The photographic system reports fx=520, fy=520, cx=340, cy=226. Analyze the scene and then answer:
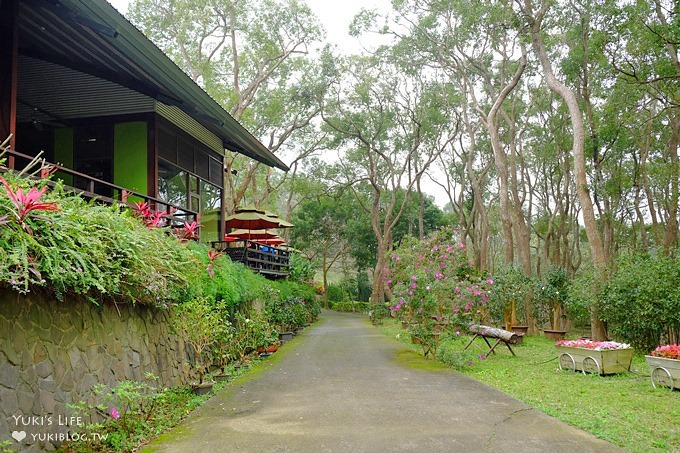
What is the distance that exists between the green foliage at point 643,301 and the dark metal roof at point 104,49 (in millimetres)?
9292

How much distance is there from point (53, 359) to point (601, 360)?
7.97 metres

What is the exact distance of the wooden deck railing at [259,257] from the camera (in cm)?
1343

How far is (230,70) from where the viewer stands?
23188mm

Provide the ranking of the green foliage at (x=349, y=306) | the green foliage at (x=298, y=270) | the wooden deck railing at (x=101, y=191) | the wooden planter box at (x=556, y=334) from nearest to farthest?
the wooden deck railing at (x=101, y=191), the wooden planter box at (x=556, y=334), the green foliage at (x=298, y=270), the green foliage at (x=349, y=306)

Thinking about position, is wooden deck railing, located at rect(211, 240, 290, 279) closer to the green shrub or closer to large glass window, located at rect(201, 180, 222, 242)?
large glass window, located at rect(201, 180, 222, 242)

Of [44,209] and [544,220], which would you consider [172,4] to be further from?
[544,220]

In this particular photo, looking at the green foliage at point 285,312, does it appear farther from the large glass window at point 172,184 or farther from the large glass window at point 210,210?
the large glass window at point 172,184

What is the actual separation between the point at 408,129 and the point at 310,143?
5.65 m

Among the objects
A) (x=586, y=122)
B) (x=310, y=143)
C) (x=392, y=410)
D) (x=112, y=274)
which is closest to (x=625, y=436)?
(x=392, y=410)

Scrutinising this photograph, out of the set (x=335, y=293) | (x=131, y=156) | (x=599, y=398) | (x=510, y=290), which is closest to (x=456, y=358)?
(x=599, y=398)

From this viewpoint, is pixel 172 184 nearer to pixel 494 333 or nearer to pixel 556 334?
pixel 494 333

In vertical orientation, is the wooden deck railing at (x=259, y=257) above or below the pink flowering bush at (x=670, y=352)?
above

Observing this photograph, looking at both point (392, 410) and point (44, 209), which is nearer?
point (44, 209)

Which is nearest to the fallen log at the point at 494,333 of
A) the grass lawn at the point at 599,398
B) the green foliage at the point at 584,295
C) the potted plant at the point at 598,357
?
the grass lawn at the point at 599,398
